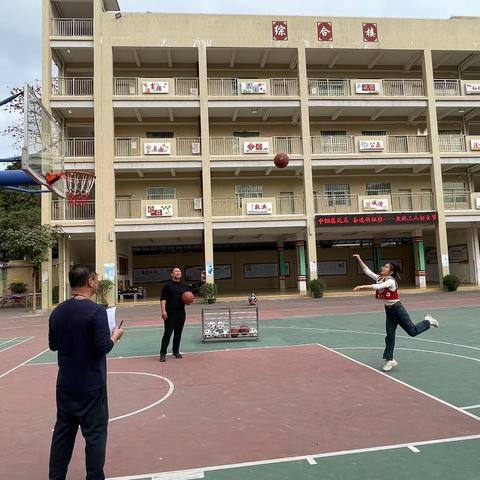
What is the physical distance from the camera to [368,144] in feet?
88.8

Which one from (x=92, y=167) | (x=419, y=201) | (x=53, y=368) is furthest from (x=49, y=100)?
(x=419, y=201)

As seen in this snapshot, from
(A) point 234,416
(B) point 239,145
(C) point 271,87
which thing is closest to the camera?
(A) point 234,416

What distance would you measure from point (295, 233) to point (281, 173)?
3957 mm

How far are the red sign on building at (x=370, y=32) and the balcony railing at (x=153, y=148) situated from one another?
11.9m

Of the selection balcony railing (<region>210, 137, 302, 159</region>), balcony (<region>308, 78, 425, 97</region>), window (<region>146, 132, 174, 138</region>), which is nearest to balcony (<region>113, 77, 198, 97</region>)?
window (<region>146, 132, 174, 138</region>)

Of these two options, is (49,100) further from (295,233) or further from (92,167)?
(295,233)

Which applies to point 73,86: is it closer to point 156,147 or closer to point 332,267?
point 156,147

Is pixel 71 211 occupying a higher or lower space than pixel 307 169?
lower

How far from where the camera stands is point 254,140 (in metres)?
26.2

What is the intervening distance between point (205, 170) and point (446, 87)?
16815 mm

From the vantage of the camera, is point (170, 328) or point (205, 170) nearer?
point (170, 328)

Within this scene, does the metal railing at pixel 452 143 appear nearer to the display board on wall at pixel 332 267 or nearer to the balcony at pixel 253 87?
the balcony at pixel 253 87

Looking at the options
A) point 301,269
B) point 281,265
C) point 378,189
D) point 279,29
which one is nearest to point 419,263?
point 378,189

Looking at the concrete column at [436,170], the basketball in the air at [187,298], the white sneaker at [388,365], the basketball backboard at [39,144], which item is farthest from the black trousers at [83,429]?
the concrete column at [436,170]
